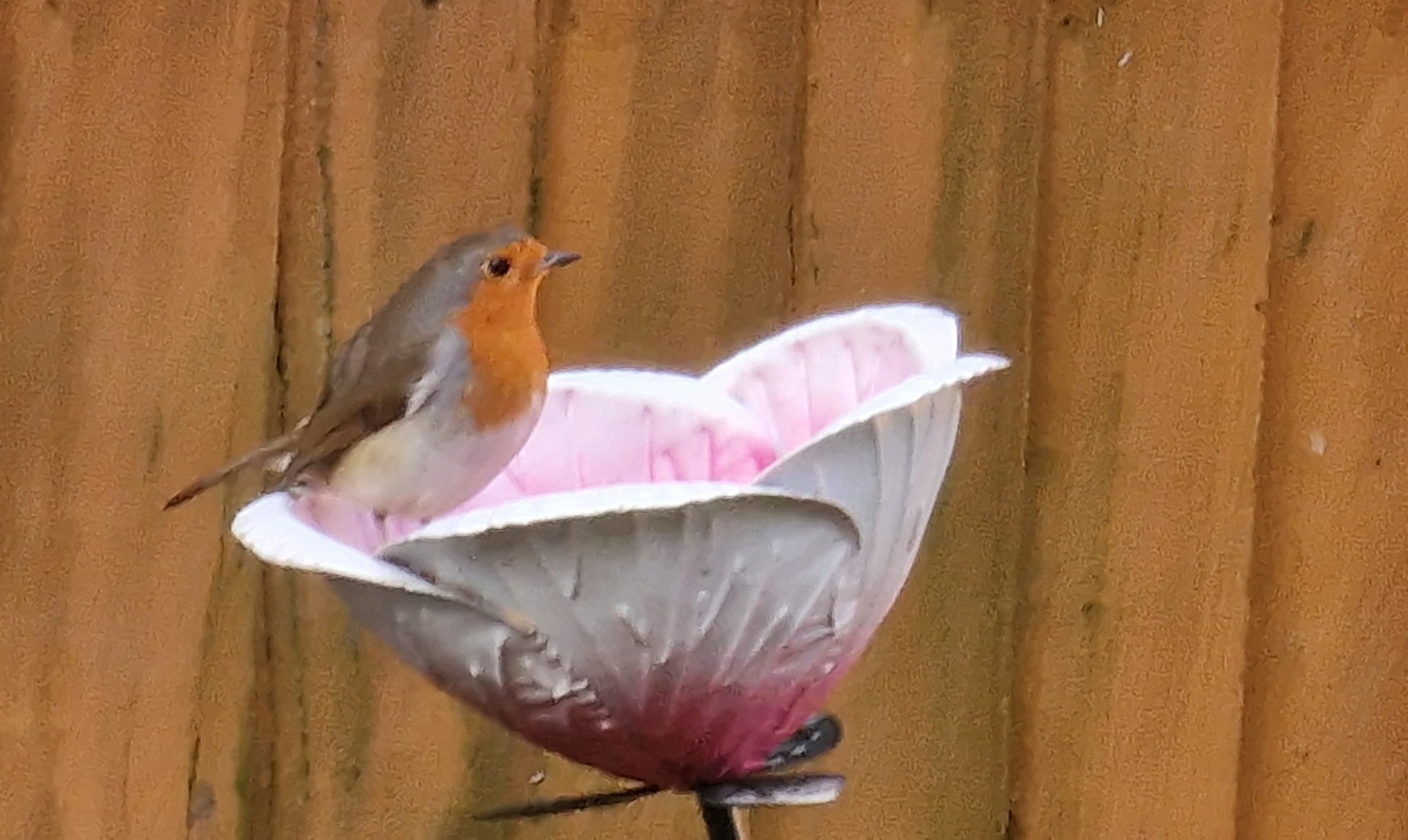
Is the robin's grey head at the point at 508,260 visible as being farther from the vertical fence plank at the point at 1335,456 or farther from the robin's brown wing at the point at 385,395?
the vertical fence plank at the point at 1335,456

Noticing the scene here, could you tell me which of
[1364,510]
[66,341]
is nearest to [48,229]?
[66,341]

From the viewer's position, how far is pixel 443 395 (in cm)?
42

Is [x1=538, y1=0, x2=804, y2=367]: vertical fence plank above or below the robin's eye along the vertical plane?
above

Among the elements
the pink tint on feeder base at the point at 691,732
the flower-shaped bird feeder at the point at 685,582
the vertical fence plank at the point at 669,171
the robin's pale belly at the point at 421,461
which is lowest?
the pink tint on feeder base at the point at 691,732

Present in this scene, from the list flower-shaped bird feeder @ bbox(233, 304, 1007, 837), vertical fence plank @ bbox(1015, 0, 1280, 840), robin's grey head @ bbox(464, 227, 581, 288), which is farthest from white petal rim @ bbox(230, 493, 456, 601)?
vertical fence plank @ bbox(1015, 0, 1280, 840)

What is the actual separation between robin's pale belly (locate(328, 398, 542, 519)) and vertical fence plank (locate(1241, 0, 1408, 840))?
0.40 meters

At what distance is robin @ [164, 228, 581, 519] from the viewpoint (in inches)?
16.7

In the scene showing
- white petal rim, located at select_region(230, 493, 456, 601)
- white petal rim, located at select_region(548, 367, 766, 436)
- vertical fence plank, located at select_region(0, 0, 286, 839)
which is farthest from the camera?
vertical fence plank, located at select_region(0, 0, 286, 839)

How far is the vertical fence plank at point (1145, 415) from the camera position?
2.04 ft

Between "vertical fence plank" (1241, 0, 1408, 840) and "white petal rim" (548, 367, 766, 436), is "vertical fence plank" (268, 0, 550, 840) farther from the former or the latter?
"vertical fence plank" (1241, 0, 1408, 840)

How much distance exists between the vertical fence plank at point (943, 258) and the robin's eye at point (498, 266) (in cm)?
22

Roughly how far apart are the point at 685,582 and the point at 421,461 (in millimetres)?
112

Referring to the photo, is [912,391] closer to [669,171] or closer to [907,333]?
[907,333]

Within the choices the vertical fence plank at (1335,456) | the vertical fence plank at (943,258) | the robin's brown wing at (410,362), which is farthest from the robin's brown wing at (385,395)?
the vertical fence plank at (1335,456)
